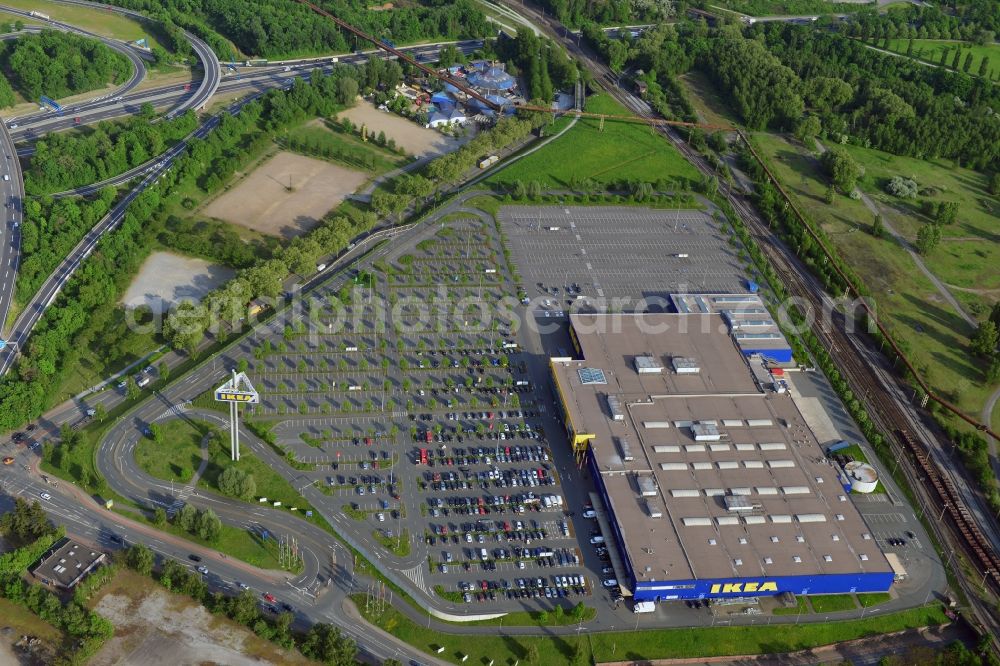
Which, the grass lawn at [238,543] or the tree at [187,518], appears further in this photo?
the tree at [187,518]

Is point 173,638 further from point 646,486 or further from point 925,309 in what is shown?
point 925,309

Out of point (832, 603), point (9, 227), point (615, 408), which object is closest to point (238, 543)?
point (615, 408)

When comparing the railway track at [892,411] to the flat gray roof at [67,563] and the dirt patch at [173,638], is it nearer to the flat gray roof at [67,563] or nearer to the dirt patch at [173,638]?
the dirt patch at [173,638]

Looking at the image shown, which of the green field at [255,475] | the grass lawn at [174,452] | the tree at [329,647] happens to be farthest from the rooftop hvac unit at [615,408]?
the grass lawn at [174,452]

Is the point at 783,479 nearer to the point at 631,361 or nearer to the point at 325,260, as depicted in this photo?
the point at 631,361

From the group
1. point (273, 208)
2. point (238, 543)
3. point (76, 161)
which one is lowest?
point (238, 543)

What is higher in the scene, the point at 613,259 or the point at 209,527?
the point at 613,259
